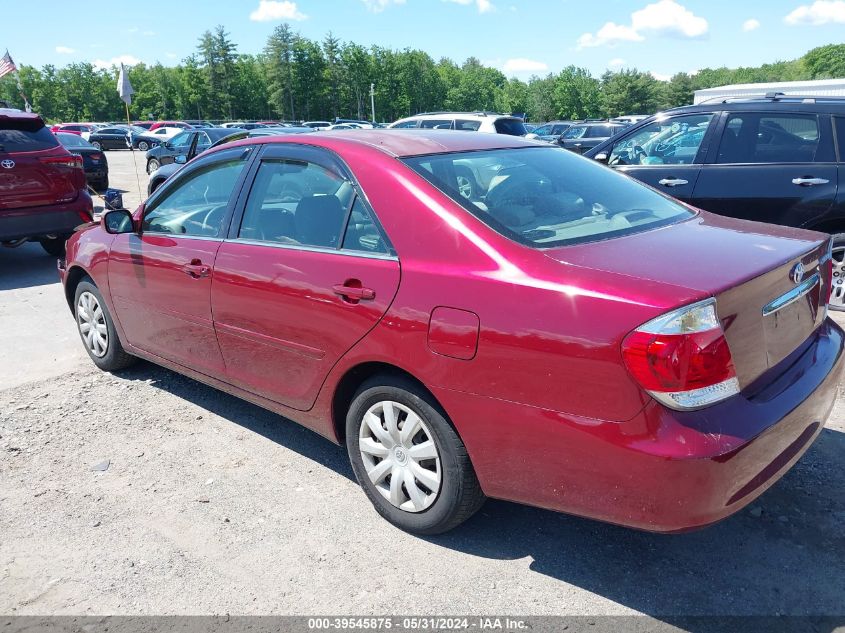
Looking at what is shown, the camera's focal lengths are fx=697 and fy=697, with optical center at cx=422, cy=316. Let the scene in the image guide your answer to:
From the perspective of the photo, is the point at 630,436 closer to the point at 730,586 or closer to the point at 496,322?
the point at 496,322

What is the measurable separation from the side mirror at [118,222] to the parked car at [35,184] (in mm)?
4425

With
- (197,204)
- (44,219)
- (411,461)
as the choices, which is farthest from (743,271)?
(44,219)

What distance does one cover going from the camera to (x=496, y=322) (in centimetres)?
246

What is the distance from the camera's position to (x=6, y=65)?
17.5m

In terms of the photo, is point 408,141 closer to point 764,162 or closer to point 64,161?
point 764,162

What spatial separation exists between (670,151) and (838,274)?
1.78 m

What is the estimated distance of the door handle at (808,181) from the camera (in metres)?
5.61

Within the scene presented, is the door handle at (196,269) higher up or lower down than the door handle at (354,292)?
lower down

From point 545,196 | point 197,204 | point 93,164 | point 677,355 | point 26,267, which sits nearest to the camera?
point 677,355

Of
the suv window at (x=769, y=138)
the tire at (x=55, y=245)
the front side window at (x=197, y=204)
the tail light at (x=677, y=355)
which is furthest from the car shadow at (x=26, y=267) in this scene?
the tail light at (x=677, y=355)

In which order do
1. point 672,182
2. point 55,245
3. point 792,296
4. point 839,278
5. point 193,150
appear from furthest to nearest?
point 193,150 < point 55,245 < point 672,182 < point 839,278 < point 792,296

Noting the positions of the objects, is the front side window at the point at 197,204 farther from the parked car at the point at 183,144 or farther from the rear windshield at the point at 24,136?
the parked car at the point at 183,144

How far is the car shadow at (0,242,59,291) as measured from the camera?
817 cm

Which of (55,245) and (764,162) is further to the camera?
(55,245)
